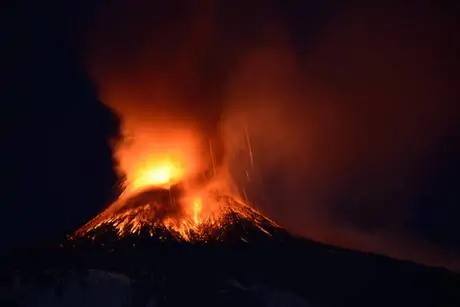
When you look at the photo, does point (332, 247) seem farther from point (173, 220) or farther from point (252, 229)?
point (173, 220)

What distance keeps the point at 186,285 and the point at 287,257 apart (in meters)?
8.27

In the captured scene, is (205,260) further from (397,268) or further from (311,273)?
(397,268)

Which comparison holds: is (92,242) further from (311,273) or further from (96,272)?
(311,273)

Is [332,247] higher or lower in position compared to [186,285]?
higher

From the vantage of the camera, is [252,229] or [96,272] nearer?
[96,272]

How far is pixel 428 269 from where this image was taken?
228 ft

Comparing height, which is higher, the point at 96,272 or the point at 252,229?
the point at 252,229

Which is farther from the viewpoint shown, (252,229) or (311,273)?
(252,229)

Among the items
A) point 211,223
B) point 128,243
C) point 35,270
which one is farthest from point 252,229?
point 35,270

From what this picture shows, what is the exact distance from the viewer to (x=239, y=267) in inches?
2687

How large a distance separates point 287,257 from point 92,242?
42.9 ft

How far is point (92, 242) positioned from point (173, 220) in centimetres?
674

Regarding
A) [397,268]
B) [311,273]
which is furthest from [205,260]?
[397,268]

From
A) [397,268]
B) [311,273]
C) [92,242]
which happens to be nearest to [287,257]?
[311,273]
